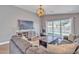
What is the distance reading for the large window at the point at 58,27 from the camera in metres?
2.04

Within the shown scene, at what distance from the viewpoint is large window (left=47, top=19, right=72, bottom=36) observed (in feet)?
6.69

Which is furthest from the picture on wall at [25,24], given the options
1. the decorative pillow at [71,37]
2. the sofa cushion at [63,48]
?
the decorative pillow at [71,37]

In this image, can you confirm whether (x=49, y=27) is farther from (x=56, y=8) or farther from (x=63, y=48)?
(x=63, y=48)

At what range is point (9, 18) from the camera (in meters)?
2.01

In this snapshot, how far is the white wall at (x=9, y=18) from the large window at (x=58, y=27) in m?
0.35

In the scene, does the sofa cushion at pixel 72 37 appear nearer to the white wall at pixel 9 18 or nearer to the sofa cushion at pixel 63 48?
the sofa cushion at pixel 63 48

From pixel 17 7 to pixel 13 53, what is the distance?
822 mm

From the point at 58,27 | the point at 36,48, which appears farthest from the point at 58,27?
the point at 36,48

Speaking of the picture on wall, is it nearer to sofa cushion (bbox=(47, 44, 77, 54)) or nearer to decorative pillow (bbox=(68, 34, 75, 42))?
sofa cushion (bbox=(47, 44, 77, 54))

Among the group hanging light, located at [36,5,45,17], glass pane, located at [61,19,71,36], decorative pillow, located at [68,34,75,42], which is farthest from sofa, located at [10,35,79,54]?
hanging light, located at [36,5,45,17]

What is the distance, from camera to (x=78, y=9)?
1.95 meters
